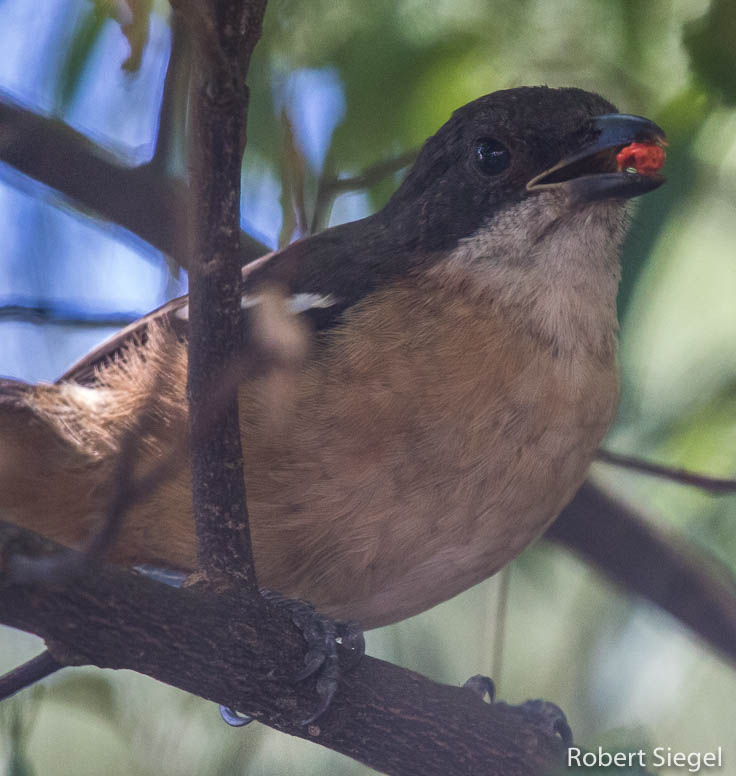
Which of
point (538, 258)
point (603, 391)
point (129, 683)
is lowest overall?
point (129, 683)

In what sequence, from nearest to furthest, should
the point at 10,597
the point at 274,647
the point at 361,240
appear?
the point at 10,597 < the point at 274,647 < the point at 361,240

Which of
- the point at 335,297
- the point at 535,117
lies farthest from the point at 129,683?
the point at 535,117

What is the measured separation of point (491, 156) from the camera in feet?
10.3

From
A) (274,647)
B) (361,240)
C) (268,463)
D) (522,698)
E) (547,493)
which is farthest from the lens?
(522,698)

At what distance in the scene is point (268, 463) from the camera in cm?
279

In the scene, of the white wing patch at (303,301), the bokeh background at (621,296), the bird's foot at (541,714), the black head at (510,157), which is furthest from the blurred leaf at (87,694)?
the black head at (510,157)

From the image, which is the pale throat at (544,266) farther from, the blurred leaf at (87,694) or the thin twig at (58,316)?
the blurred leaf at (87,694)

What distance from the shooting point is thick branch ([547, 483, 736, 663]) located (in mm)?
3539

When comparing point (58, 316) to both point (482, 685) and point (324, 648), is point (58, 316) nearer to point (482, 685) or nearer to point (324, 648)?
point (324, 648)

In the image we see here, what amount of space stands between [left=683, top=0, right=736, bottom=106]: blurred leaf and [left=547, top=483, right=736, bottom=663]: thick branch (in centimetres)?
167

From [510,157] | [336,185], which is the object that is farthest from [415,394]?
[510,157]

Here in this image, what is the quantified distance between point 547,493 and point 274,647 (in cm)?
98

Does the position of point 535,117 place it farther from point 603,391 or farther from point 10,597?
point 10,597

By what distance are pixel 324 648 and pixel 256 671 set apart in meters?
0.18
